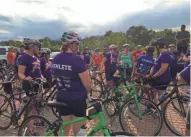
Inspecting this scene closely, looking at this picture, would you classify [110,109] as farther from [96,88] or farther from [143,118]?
[96,88]

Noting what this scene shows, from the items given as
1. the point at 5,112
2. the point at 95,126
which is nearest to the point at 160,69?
the point at 95,126

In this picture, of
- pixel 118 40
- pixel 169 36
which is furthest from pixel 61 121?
pixel 169 36

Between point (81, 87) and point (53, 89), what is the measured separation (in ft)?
9.23

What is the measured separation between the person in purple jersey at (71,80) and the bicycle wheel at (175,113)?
2.15m

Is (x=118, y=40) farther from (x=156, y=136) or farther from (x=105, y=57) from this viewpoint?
(x=156, y=136)

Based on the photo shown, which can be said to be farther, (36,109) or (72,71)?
(36,109)

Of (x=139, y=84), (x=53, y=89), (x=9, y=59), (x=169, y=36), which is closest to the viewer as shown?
(x=139, y=84)

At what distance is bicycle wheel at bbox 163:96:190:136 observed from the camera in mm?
4406

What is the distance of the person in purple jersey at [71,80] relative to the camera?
116 inches

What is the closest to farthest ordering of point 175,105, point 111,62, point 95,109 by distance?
point 95,109, point 175,105, point 111,62

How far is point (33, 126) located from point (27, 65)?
47.9 inches

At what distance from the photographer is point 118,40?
55.2 m

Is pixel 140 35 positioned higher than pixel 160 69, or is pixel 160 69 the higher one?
pixel 140 35

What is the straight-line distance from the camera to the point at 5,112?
486 centimetres
